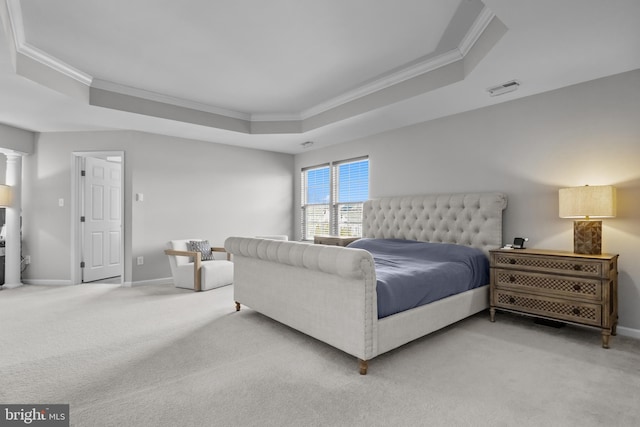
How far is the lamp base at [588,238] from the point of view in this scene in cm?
290

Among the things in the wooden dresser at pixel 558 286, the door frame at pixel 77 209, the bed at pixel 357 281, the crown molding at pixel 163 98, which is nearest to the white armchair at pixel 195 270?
the door frame at pixel 77 209

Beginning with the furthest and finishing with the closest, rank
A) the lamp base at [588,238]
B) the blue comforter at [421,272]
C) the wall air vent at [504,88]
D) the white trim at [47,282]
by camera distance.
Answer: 1. the white trim at [47,282]
2. the wall air vent at [504,88]
3. the lamp base at [588,238]
4. the blue comforter at [421,272]

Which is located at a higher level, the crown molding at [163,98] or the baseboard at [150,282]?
the crown molding at [163,98]

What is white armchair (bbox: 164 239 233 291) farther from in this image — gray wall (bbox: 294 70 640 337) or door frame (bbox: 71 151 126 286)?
gray wall (bbox: 294 70 640 337)

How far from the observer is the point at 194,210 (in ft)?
18.4

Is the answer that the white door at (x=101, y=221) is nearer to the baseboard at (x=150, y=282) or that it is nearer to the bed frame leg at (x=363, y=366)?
the baseboard at (x=150, y=282)

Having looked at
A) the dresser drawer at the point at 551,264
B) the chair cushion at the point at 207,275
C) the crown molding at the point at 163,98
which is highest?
the crown molding at the point at 163,98

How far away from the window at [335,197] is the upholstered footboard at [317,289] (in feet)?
8.65

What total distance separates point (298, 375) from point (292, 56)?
2.91 metres

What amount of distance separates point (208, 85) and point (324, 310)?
3122 millimetres

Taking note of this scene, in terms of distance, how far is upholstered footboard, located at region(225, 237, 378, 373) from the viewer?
7.33ft

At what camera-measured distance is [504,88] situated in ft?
11.0

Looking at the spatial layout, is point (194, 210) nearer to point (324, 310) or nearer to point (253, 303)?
point (253, 303)

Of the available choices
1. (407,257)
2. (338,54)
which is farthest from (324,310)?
(338,54)
